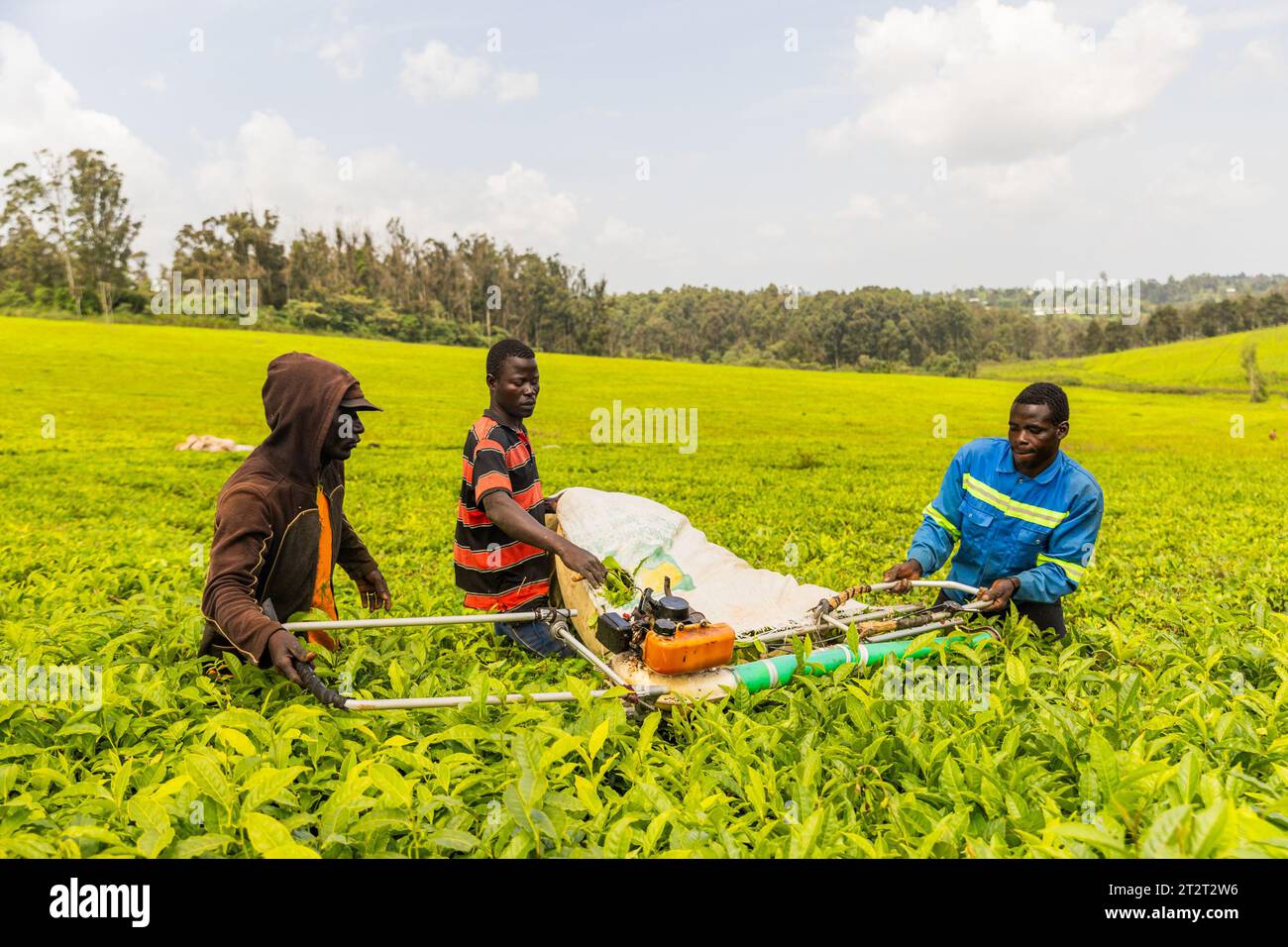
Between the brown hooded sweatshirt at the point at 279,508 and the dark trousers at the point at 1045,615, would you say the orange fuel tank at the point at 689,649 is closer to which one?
the brown hooded sweatshirt at the point at 279,508

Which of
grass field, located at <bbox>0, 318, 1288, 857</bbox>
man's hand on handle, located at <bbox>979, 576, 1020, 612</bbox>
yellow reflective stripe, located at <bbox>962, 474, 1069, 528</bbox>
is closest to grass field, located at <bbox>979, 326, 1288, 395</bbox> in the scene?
grass field, located at <bbox>0, 318, 1288, 857</bbox>

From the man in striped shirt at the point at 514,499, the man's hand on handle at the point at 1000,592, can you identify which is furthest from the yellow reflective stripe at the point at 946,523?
the man in striped shirt at the point at 514,499

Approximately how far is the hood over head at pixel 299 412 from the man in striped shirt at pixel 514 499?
30.8 inches

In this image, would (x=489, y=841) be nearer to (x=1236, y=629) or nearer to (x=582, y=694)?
(x=582, y=694)

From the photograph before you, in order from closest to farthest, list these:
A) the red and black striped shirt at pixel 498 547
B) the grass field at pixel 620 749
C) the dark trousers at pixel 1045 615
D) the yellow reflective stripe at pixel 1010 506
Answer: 1. the grass field at pixel 620 749
2. the red and black striped shirt at pixel 498 547
3. the yellow reflective stripe at pixel 1010 506
4. the dark trousers at pixel 1045 615

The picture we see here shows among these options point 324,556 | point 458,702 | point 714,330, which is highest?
point 714,330

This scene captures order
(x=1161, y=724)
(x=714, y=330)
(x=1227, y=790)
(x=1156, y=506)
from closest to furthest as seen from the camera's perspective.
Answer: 1. (x=1227, y=790)
2. (x=1161, y=724)
3. (x=1156, y=506)
4. (x=714, y=330)

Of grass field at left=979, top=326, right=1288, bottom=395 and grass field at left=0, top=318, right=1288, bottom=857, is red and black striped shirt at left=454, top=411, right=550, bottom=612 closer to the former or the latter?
grass field at left=0, top=318, right=1288, bottom=857

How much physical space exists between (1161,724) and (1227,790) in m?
0.60

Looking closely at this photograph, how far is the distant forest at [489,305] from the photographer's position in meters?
59.7

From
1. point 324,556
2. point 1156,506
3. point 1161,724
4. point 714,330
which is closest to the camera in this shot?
point 1161,724
